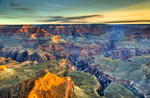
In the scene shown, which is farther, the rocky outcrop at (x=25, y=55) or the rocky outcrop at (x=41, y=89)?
the rocky outcrop at (x=25, y=55)

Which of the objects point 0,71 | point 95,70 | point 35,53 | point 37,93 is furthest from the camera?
point 35,53

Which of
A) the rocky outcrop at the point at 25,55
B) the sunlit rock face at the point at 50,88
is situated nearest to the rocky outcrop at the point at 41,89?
the sunlit rock face at the point at 50,88

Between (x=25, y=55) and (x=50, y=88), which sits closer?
(x=50, y=88)

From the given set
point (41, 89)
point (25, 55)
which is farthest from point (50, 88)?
point (25, 55)

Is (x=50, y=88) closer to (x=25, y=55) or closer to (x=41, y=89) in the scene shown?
(x=41, y=89)

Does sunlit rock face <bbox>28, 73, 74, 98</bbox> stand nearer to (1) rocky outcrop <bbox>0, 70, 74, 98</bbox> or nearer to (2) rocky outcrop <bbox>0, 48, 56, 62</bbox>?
(1) rocky outcrop <bbox>0, 70, 74, 98</bbox>

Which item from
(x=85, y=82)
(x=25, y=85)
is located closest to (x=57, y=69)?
(x=85, y=82)

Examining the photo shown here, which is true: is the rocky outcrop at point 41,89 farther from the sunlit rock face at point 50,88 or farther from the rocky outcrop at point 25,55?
the rocky outcrop at point 25,55

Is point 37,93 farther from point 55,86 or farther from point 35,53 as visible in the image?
point 35,53
